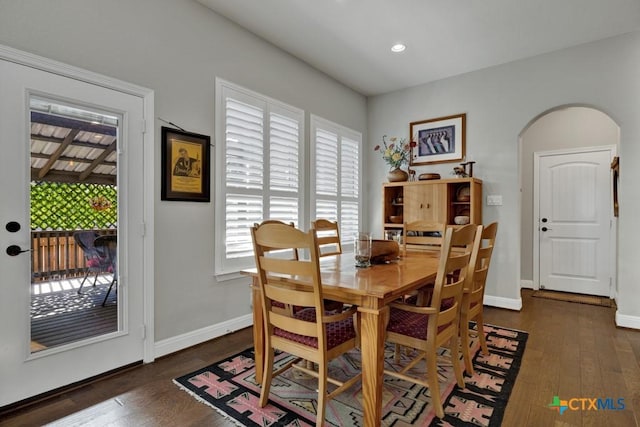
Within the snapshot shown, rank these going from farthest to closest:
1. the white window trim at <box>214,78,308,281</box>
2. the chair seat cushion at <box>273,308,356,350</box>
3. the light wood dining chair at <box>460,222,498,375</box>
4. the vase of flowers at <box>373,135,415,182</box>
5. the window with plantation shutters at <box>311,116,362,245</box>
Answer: the vase of flowers at <box>373,135,415,182</box> → the window with plantation shutters at <box>311,116,362,245</box> → the white window trim at <box>214,78,308,281</box> → the light wood dining chair at <box>460,222,498,375</box> → the chair seat cushion at <box>273,308,356,350</box>

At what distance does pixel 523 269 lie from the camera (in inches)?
203

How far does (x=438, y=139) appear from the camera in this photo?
4594 mm

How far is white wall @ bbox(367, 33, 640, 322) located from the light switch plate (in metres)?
0.05

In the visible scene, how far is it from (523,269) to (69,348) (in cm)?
568

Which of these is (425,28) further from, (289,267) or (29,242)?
(29,242)

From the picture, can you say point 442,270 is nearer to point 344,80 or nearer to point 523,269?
point 344,80

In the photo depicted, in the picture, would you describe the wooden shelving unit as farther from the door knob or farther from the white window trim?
the door knob

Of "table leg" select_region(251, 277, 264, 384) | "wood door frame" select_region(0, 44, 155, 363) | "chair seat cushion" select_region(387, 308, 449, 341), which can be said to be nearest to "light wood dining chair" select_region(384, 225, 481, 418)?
"chair seat cushion" select_region(387, 308, 449, 341)

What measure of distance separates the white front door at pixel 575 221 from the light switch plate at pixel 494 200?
1.38m

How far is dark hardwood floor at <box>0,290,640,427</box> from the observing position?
5.99 feet

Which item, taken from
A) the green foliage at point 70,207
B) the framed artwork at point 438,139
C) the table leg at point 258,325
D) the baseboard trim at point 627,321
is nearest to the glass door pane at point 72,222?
the green foliage at point 70,207

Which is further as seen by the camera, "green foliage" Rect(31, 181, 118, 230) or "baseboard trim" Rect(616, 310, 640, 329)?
"baseboard trim" Rect(616, 310, 640, 329)

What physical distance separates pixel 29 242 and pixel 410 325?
235cm

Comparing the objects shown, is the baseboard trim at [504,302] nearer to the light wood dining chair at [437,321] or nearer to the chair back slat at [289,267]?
the light wood dining chair at [437,321]
